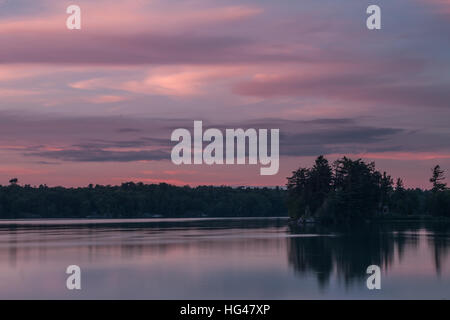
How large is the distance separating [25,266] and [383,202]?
105 meters

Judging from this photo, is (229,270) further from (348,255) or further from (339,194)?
(339,194)

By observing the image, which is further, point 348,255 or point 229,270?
point 348,255

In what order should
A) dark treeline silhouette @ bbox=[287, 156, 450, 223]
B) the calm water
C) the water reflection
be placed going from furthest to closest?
1. dark treeline silhouette @ bbox=[287, 156, 450, 223]
2. the water reflection
3. the calm water

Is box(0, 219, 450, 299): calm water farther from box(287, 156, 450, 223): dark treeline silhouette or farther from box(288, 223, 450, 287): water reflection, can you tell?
box(287, 156, 450, 223): dark treeline silhouette

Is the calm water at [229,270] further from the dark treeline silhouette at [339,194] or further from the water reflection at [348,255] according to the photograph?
the dark treeline silhouette at [339,194]

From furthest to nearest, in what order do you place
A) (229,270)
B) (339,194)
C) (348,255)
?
1. (339,194)
2. (348,255)
3. (229,270)


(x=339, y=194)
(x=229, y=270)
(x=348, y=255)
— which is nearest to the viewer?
(x=229, y=270)

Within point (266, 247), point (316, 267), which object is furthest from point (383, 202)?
point (316, 267)

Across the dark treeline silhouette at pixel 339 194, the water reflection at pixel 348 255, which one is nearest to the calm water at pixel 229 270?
the water reflection at pixel 348 255

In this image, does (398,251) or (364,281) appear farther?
(398,251)

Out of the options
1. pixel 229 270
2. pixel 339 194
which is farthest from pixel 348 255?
pixel 339 194

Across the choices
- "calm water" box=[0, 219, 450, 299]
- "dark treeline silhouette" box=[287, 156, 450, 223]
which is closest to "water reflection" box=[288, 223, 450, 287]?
"calm water" box=[0, 219, 450, 299]
